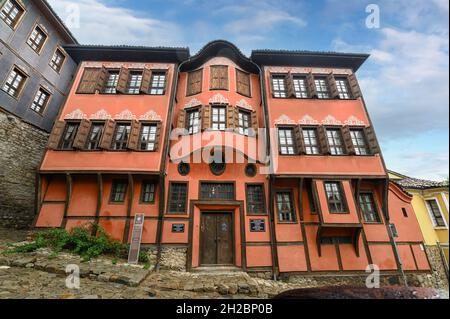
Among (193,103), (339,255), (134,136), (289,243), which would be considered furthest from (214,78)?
(339,255)

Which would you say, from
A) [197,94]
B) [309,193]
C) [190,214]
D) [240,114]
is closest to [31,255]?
[190,214]

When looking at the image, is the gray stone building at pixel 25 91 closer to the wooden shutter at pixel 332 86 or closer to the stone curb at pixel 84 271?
the stone curb at pixel 84 271

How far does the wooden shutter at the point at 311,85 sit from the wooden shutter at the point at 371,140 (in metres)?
3.17

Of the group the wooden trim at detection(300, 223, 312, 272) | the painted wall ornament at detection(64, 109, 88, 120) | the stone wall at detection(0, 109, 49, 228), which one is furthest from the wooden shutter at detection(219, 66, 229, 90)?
the stone wall at detection(0, 109, 49, 228)

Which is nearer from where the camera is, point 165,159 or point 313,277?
point 313,277

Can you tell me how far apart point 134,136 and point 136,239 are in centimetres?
463

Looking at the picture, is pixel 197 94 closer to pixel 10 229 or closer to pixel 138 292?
pixel 138 292

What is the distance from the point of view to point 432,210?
13.1 meters

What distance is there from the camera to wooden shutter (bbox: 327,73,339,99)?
10.6 meters

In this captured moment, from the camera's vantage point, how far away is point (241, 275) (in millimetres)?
7402

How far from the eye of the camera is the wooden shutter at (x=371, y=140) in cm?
943

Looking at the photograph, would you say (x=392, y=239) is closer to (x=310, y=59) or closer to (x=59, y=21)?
(x=310, y=59)
